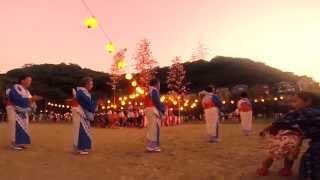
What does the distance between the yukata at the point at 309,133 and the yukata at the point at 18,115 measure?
828cm

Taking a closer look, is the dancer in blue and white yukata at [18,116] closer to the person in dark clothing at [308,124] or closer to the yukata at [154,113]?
the yukata at [154,113]

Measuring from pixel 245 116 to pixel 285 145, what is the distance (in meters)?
12.7

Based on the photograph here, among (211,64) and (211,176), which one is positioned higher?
(211,64)

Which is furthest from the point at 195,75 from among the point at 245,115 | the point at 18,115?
the point at 18,115

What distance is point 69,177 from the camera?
1160cm

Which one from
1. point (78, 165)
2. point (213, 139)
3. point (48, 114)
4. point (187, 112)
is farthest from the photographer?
point (48, 114)

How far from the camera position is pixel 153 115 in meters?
15.3

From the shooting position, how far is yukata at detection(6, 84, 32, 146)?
1532cm

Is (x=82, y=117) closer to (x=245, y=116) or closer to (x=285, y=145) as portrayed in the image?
(x=285, y=145)

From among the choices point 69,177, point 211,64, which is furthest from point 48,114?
point 69,177

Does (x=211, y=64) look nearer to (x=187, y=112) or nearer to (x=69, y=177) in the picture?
(x=187, y=112)

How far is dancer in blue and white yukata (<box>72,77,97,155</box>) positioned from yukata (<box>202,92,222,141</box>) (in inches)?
200

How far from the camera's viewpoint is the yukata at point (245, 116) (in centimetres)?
2209

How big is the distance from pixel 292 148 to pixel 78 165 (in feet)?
17.7
